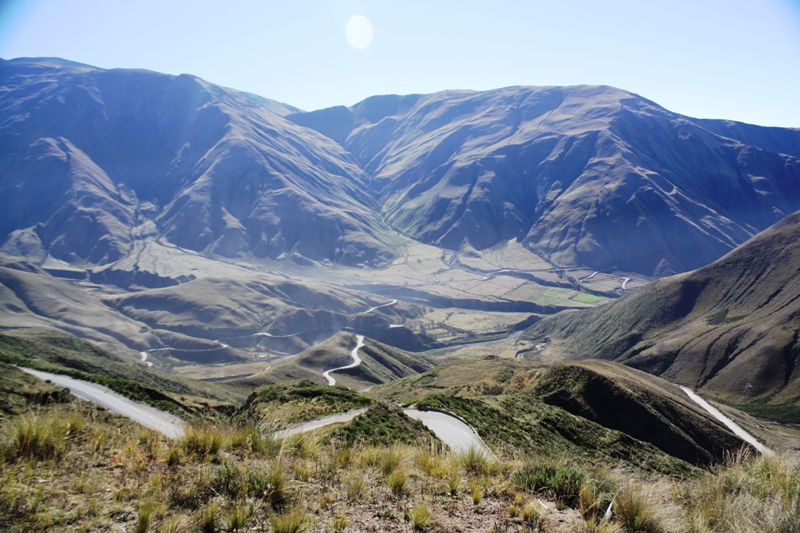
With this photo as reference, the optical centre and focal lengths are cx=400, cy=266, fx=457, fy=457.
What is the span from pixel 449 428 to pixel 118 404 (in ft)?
68.6

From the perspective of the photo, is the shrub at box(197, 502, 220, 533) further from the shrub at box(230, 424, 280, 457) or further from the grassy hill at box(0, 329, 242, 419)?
the grassy hill at box(0, 329, 242, 419)

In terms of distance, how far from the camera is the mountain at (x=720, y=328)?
242 ft

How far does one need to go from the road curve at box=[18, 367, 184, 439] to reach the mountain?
253ft

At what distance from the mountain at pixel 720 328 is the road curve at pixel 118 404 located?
7706 centimetres

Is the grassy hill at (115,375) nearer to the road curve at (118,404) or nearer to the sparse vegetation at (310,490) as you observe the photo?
the road curve at (118,404)

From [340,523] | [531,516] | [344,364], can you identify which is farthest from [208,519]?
[344,364]

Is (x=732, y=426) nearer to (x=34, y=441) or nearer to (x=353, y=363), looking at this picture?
(x=353, y=363)

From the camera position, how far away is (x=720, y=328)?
292ft

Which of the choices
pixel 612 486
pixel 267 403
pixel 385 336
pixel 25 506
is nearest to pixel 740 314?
pixel 385 336

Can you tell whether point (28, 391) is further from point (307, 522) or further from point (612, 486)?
point (612, 486)

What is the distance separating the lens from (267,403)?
26.3 meters

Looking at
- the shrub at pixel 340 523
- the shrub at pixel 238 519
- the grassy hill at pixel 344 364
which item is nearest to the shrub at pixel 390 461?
the shrub at pixel 340 523

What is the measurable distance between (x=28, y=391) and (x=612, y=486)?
25451 mm

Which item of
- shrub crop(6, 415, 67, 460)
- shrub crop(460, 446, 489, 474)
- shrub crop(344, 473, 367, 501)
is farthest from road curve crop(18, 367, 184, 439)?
shrub crop(344, 473, 367, 501)
